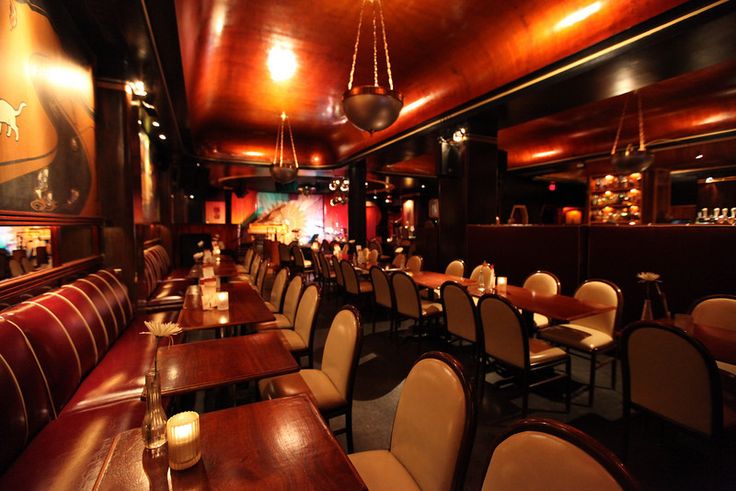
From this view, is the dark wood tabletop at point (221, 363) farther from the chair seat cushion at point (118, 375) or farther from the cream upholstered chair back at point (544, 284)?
the cream upholstered chair back at point (544, 284)

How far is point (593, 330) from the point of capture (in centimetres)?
296

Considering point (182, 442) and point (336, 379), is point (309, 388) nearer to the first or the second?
point (336, 379)

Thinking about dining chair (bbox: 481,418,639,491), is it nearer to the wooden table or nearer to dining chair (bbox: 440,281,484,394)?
the wooden table

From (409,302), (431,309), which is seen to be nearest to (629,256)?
(431,309)

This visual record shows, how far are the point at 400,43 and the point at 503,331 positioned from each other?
10.9ft

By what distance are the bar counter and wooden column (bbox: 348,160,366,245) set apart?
392cm

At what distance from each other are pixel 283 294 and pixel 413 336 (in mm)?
1692

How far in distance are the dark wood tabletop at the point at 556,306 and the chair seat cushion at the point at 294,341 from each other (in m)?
1.57

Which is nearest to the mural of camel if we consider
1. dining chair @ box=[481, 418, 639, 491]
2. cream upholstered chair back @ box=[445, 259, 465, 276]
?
dining chair @ box=[481, 418, 639, 491]

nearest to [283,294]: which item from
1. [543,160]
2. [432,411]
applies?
[432,411]

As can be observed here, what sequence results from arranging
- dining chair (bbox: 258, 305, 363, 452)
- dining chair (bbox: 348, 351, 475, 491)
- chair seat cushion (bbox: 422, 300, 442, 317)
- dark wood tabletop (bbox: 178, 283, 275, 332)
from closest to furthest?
dining chair (bbox: 348, 351, 475, 491), dining chair (bbox: 258, 305, 363, 452), dark wood tabletop (bbox: 178, 283, 275, 332), chair seat cushion (bbox: 422, 300, 442, 317)

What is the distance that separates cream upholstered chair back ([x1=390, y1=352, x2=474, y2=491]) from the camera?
1.06m

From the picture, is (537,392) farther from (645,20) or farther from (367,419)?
(645,20)

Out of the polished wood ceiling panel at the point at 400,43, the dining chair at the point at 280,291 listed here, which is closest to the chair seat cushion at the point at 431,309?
the dining chair at the point at 280,291
